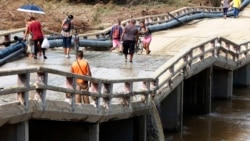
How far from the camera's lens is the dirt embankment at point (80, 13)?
123ft

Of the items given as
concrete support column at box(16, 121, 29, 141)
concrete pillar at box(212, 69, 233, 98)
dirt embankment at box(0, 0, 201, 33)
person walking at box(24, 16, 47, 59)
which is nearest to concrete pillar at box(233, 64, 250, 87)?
concrete pillar at box(212, 69, 233, 98)

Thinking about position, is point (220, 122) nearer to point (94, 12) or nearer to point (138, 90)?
point (138, 90)

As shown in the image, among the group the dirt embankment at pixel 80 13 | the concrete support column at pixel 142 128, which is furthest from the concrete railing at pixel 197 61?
the dirt embankment at pixel 80 13

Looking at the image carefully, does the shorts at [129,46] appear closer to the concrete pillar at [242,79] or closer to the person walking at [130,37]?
the person walking at [130,37]

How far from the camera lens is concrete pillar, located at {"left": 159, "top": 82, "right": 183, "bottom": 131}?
20234 millimetres

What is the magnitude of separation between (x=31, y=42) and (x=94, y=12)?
79.6ft

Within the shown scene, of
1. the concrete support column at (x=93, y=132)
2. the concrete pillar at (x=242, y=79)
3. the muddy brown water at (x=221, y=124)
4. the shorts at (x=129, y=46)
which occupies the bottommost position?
the muddy brown water at (x=221, y=124)

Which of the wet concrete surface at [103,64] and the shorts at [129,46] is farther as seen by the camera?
the shorts at [129,46]

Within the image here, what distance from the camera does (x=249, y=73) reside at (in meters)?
29.5

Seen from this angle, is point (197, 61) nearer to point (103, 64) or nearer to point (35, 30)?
point (103, 64)

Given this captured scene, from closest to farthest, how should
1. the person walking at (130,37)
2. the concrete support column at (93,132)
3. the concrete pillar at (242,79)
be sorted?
1. the concrete support column at (93,132)
2. the person walking at (130,37)
3. the concrete pillar at (242,79)

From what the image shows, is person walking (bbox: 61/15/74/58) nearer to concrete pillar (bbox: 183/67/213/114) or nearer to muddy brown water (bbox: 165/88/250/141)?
muddy brown water (bbox: 165/88/250/141)

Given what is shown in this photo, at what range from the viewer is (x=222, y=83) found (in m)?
26.7

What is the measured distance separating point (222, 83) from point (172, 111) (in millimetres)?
6987
